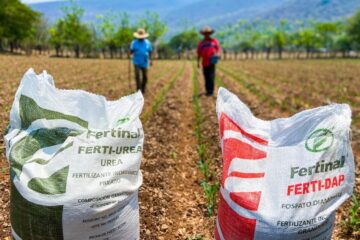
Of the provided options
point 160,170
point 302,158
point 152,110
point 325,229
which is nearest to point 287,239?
point 325,229

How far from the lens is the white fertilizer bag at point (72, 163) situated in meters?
2.34

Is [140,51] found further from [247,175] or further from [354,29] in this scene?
[354,29]

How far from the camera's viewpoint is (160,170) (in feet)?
16.3

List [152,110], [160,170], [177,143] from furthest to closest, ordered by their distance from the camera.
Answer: [152,110], [177,143], [160,170]

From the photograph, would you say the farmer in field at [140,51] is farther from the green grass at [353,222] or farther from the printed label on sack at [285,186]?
the printed label on sack at [285,186]

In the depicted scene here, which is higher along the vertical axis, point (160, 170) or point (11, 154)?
point (11, 154)

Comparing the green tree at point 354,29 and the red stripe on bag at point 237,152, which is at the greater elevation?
the green tree at point 354,29

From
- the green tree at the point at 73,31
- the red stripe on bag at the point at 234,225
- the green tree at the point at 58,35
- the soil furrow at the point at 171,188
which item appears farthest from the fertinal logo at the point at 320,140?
the green tree at the point at 58,35

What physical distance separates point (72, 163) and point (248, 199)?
3.52ft

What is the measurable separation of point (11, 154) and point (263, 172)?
5.24ft

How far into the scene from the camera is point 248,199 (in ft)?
7.53

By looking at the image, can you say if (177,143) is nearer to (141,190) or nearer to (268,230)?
(141,190)

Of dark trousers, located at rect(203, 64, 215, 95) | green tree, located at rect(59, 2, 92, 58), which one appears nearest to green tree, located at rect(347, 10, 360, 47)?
green tree, located at rect(59, 2, 92, 58)

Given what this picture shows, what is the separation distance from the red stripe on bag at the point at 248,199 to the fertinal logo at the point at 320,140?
1.39 feet
